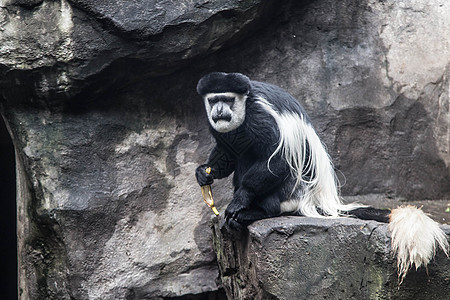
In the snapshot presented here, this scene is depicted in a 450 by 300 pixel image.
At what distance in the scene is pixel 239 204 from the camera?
8.37 ft

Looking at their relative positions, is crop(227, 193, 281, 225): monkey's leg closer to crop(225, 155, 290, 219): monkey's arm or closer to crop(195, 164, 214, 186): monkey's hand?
crop(225, 155, 290, 219): monkey's arm

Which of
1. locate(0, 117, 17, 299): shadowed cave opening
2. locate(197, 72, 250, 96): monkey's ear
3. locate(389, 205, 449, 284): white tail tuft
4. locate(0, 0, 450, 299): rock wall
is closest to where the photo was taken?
locate(389, 205, 449, 284): white tail tuft

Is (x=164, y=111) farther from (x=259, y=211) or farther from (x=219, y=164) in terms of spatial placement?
(x=259, y=211)

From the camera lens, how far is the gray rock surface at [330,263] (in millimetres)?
2252

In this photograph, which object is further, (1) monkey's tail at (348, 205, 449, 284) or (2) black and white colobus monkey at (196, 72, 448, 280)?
(2) black and white colobus monkey at (196, 72, 448, 280)

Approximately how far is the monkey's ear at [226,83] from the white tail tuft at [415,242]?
834mm

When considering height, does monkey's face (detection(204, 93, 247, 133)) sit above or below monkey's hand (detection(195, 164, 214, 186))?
above

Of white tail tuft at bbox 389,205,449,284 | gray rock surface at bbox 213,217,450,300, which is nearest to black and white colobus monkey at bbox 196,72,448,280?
gray rock surface at bbox 213,217,450,300

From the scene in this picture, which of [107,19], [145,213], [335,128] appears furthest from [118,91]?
[335,128]

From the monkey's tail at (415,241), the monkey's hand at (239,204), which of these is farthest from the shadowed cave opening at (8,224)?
the monkey's tail at (415,241)

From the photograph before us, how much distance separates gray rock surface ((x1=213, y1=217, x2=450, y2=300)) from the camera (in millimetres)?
Answer: 2252

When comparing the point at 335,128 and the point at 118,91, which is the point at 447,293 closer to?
the point at 335,128

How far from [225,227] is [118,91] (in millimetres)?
957

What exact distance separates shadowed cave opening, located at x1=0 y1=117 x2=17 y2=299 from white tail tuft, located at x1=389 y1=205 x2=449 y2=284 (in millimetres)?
2785
